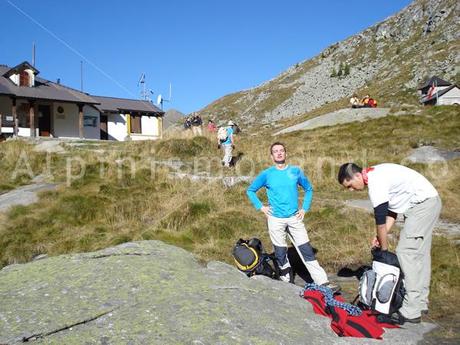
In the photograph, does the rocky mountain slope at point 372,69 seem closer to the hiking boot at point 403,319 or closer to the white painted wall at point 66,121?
the white painted wall at point 66,121

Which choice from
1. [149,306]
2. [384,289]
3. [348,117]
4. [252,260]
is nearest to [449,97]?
[348,117]

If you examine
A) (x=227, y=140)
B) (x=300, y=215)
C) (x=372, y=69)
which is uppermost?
(x=372, y=69)

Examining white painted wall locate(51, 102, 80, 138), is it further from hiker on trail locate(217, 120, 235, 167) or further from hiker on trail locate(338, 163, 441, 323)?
hiker on trail locate(338, 163, 441, 323)

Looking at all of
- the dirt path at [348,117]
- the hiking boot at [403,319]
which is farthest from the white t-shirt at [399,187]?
the dirt path at [348,117]

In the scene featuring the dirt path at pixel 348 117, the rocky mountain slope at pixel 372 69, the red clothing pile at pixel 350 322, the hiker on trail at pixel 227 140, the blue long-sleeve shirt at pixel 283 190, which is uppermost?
the rocky mountain slope at pixel 372 69

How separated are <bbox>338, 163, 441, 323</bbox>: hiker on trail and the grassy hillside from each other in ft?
1.88

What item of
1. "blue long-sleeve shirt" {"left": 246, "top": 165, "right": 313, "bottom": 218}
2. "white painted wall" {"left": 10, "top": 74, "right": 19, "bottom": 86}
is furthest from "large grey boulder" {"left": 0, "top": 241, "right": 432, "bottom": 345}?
"white painted wall" {"left": 10, "top": 74, "right": 19, "bottom": 86}

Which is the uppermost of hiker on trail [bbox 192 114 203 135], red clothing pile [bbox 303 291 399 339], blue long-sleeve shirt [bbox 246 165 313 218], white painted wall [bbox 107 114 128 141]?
white painted wall [bbox 107 114 128 141]

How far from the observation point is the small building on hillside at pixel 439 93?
39.4m

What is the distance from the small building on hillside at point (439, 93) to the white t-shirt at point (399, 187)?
1490 inches

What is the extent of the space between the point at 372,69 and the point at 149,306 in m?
84.9

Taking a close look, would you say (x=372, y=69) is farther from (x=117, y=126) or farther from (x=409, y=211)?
(x=409, y=211)

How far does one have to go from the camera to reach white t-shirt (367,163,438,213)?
14.8ft

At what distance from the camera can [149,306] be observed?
11.6 ft
